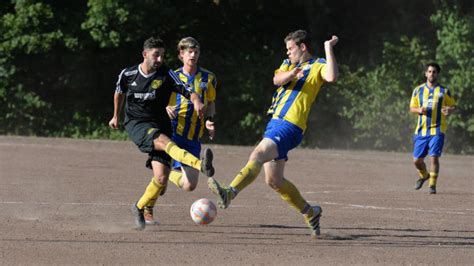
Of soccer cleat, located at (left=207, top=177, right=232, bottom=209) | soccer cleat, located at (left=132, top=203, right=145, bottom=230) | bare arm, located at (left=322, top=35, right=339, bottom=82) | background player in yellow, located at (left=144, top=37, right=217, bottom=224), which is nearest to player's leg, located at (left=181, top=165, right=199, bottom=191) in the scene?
background player in yellow, located at (left=144, top=37, right=217, bottom=224)

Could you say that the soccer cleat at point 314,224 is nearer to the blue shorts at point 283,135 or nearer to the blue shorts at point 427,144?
the blue shorts at point 283,135

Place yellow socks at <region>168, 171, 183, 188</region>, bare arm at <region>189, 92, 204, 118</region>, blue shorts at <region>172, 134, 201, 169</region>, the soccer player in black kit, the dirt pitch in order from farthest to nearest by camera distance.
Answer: blue shorts at <region>172, 134, 201, 169</region> → yellow socks at <region>168, 171, 183, 188</region> → the soccer player in black kit → bare arm at <region>189, 92, 204, 118</region> → the dirt pitch

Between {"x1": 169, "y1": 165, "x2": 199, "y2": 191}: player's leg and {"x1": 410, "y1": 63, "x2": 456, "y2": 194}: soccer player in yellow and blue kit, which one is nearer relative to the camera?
{"x1": 169, "y1": 165, "x2": 199, "y2": 191}: player's leg

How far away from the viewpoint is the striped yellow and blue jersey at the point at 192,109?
11.6 meters

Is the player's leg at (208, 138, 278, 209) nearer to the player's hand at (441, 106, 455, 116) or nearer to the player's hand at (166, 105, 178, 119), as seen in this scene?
the player's hand at (166, 105, 178, 119)

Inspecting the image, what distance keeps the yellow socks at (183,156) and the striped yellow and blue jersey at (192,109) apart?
1279 millimetres

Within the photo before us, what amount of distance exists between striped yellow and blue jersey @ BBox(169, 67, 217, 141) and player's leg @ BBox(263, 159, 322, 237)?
59.1 inches

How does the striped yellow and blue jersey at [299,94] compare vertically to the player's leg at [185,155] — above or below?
above

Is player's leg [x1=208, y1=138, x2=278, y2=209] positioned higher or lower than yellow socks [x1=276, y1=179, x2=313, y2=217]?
higher

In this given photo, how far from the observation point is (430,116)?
1744 cm

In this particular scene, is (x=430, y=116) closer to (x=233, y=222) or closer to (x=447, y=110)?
(x=447, y=110)

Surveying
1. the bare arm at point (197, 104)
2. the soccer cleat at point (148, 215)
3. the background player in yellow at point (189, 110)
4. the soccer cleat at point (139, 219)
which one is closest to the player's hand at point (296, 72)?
the bare arm at point (197, 104)

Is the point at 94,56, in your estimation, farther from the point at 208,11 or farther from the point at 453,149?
the point at 453,149

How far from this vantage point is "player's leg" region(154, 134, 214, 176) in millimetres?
9688
